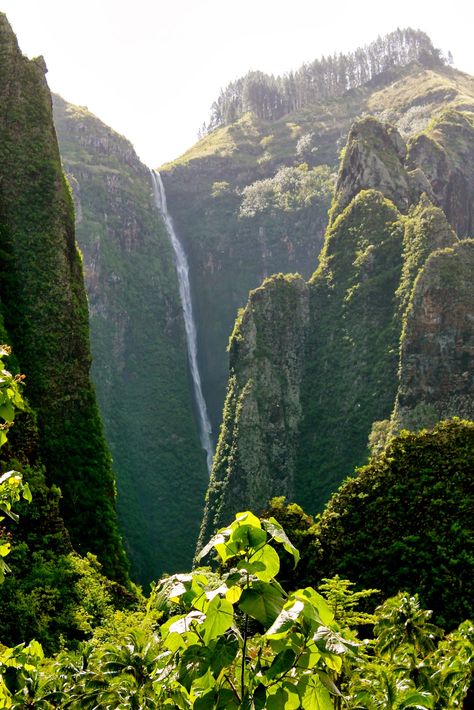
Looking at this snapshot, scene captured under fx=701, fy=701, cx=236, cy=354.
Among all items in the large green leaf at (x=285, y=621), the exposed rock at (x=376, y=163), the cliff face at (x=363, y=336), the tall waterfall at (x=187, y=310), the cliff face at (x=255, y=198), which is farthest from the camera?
the cliff face at (x=255, y=198)

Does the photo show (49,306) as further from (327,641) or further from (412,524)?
(327,641)

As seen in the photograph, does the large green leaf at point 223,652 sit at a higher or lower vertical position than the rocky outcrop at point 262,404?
higher

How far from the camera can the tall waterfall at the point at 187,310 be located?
62250 millimetres

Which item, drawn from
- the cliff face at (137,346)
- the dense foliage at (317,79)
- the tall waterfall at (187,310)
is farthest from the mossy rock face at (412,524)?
the dense foliage at (317,79)

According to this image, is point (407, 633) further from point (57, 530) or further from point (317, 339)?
point (317, 339)

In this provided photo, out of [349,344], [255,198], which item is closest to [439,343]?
[349,344]

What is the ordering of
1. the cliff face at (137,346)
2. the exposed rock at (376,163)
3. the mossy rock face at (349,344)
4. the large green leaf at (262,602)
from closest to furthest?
1. the large green leaf at (262,602)
2. the mossy rock face at (349,344)
3. the exposed rock at (376,163)
4. the cliff face at (137,346)

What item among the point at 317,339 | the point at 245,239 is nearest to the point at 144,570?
the point at 317,339

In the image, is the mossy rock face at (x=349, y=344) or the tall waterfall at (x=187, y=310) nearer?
the mossy rock face at (x=349, y=344)

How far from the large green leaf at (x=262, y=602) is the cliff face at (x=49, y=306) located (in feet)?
65.0

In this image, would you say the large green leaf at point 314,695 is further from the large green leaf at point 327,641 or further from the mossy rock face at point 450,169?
the mossy rock face at point 450,169

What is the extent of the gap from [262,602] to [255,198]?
79936 mm

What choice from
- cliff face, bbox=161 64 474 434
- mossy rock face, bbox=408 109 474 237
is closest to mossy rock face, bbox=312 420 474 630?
mossy rock face, bbox=408 109 474 237

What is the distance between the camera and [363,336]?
45250 mm
